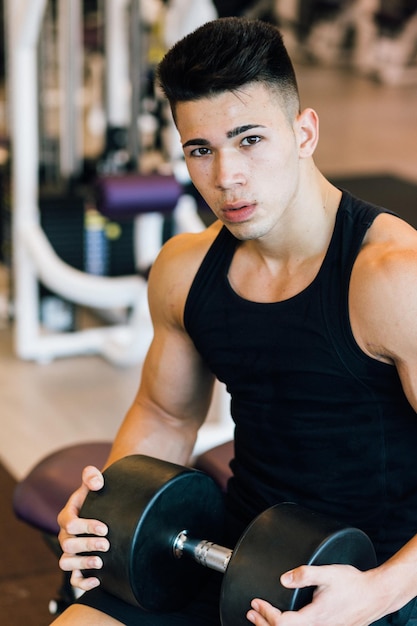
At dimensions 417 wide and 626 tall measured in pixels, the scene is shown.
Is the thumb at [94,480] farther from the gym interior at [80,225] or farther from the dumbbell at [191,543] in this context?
the gym interior at [80,225]

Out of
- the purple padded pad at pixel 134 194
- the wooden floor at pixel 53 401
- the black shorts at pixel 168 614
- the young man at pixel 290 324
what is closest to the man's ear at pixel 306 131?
the young man at pixel 290 324

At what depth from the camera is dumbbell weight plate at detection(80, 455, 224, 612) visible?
4.68ft

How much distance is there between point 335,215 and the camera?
4.83 feet

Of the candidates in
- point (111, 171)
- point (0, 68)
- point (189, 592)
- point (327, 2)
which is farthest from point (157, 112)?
point (327, 2)

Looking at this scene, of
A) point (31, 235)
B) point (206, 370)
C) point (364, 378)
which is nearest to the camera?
point (364, 378)

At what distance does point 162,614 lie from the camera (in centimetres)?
150

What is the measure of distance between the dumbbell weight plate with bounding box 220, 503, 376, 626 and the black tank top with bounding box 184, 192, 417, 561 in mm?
122

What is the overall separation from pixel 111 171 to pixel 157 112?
29 cm

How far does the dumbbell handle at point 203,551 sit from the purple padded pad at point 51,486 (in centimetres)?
53

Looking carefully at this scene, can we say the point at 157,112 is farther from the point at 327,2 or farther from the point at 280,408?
the point at 327,2

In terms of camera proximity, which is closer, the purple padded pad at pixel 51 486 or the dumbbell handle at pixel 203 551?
the dumbbell handle at pixel 203 551

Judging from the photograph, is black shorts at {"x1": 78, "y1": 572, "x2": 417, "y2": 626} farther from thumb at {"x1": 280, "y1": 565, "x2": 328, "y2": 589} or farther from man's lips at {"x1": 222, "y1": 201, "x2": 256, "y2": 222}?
man's lips at {"x1": 222, "y1": 201, "x2": 256, "y2": 222}

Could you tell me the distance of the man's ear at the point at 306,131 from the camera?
146cm

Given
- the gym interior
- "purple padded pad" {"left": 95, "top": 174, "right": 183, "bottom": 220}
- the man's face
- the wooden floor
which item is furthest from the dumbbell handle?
"purple padded pad" {"left": 95, "top": 174, "right": 183, "bottom": 220}
